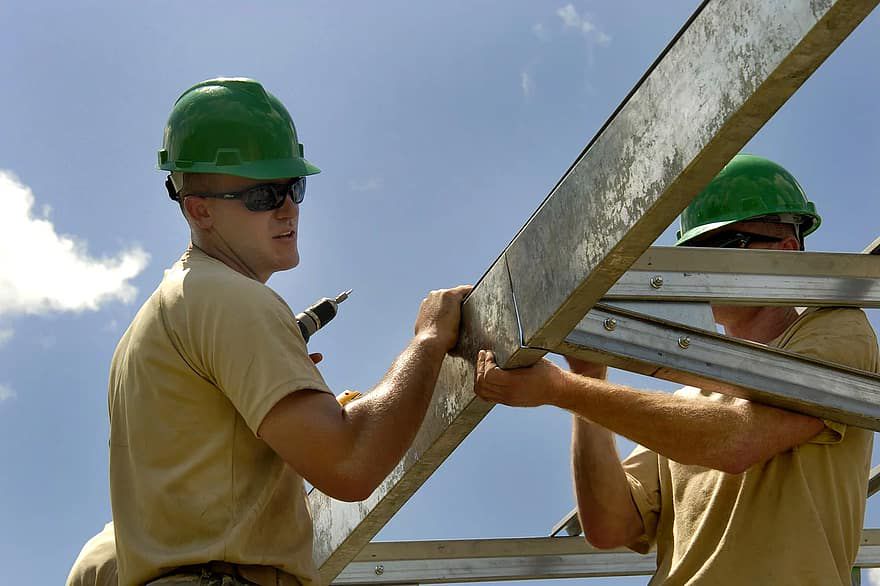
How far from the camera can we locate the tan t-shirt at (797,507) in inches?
138

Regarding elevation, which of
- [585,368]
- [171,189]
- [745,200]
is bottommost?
[585,368]

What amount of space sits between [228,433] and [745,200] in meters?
2.25

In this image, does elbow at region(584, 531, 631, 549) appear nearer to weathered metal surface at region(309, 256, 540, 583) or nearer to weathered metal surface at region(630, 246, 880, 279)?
weathered metal surface at region(309, 256, 540, 583)

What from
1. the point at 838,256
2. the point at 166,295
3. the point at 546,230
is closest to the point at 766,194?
the point at 838,256

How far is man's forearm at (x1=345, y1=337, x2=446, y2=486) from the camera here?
8.31 ft

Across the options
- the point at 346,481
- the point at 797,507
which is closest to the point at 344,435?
the point at 346,481

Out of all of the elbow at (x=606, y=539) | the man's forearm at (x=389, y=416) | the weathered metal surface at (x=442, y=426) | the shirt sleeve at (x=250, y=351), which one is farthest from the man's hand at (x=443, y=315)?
the elbow at (x=606, y=539)

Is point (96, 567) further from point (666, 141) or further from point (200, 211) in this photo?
point (666, 141)

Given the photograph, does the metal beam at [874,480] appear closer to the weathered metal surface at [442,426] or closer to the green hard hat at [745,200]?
the green hard hat at [745,200]

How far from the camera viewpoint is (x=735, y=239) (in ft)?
13.3

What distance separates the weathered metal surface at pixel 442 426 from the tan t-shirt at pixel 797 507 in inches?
33.9

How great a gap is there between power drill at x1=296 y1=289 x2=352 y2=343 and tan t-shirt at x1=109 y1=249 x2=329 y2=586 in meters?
0.94

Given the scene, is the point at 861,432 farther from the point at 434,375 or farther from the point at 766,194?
the point at 434,375

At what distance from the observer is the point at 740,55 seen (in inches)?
84.5
